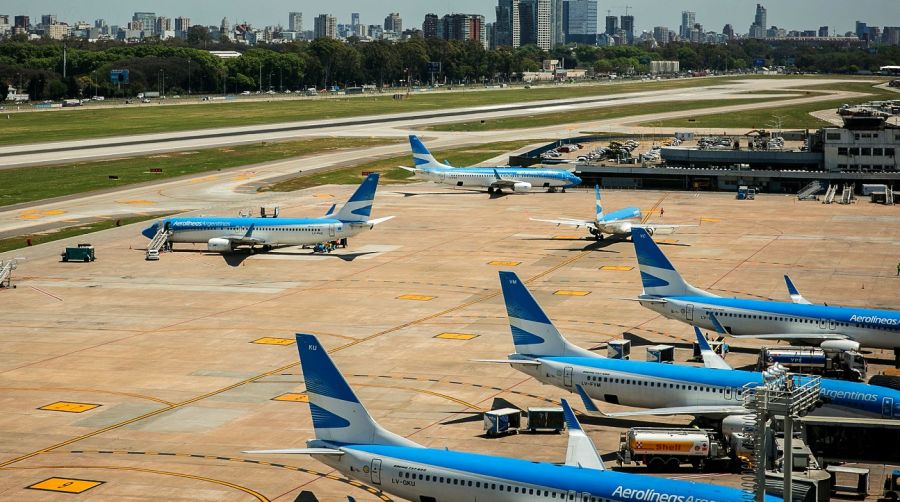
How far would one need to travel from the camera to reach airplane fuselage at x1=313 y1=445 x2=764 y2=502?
37.8 metres

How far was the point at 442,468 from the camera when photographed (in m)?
40.5

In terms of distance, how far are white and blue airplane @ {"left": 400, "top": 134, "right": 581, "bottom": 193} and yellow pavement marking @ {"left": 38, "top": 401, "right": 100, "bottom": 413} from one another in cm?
9885

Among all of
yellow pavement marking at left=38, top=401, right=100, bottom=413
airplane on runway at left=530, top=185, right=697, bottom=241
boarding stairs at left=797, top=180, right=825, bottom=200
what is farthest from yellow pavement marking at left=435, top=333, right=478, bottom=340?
boarding stairs at left=797, top=180, right=825, bottom=200

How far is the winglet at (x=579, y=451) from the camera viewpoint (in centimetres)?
4228

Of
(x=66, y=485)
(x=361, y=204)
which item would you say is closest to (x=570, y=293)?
(x=361, y=204)

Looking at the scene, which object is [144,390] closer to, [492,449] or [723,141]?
[492,449]

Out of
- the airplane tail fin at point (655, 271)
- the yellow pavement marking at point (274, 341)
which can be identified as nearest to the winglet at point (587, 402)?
the airplane tail fin at point (655, 271)

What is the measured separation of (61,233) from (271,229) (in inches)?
1031

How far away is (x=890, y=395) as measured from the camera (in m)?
50.2

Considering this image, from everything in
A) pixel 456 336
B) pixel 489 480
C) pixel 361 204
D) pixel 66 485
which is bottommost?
pixel 66 485

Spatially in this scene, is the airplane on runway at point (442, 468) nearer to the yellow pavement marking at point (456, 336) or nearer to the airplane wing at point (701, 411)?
the airplane wing at point (701, 411)

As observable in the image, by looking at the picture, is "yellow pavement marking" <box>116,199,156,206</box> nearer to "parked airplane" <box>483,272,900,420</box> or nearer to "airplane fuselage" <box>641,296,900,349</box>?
"airplane fuselage" <box>641,296,900,349</box>

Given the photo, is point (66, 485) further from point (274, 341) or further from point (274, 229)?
point (274, 229)

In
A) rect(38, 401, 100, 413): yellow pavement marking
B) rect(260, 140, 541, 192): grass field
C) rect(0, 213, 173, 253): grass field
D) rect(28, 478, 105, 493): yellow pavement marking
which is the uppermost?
rect(260, 140, 541, 192): grass field
